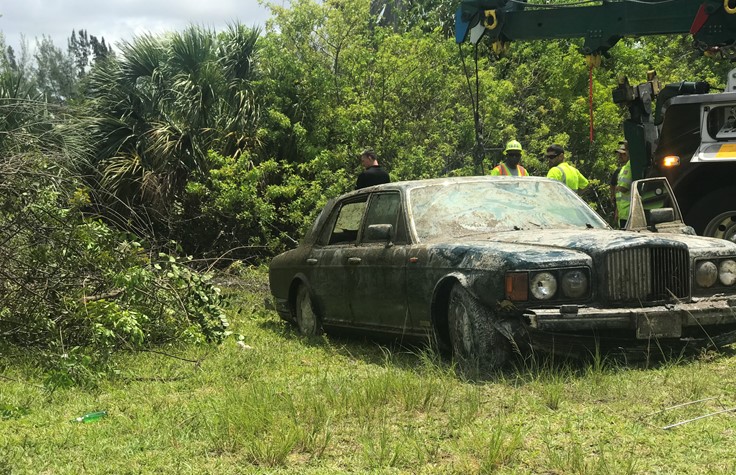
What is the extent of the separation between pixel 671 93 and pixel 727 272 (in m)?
5.25

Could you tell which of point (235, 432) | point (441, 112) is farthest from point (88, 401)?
point (441, 112)

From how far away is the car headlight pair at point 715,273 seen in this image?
658 centimetres

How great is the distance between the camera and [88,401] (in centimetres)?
627

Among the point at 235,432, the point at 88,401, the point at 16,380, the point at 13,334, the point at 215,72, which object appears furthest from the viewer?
the point at 215,72

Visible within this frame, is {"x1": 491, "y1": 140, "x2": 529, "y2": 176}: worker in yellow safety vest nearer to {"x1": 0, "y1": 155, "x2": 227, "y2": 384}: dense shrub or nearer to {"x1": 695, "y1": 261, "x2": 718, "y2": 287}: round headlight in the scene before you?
{"x1": 0, "y1": 155, "x2": 227, "y2": 384}: dense shrub

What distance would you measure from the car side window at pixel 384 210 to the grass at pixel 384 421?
1371 millimetres

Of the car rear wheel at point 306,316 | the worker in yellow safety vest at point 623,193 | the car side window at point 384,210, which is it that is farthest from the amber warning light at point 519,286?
the worker in yellow safety vest at point 623,193

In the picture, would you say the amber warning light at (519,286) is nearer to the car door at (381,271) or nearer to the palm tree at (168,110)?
the car door at (381,271)

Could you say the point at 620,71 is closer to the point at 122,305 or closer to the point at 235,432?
the point at 122,305

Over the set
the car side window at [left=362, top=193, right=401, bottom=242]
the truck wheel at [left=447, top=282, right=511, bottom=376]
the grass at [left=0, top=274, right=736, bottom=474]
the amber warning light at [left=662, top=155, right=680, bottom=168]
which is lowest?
the grass at [left=0, top=274, right=736, bottom=474]

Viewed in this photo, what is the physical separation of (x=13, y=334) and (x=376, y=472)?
4489 mm

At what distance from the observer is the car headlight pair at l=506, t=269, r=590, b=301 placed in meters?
6.19

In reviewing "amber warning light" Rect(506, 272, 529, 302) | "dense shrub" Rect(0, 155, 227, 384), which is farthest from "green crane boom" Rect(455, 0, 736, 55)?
"amber warning light" Rect(506, 272, 529, 302)

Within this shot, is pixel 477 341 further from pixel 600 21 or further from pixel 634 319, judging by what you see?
pixel 600 21
